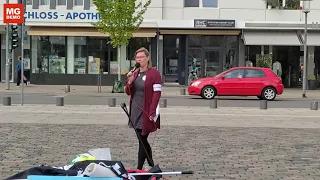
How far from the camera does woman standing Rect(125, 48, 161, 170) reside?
7.05 m

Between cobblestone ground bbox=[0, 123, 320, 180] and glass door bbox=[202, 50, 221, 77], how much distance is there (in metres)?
21.1

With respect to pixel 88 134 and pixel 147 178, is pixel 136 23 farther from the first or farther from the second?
pixel 147 178

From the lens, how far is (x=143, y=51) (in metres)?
7.06

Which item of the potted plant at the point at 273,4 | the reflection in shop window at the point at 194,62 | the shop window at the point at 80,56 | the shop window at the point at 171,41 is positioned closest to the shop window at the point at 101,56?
the shop window at the point at 80,56

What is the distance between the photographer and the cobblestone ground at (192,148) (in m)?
7.77

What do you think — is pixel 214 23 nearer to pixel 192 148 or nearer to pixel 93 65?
pixel 93 65

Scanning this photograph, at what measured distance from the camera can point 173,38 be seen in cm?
3378

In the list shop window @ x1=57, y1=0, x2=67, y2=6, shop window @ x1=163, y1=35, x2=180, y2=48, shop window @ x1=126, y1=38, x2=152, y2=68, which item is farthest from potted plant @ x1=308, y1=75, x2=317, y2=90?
shop window @ x1=57, y1=0, x2=67, y2=6

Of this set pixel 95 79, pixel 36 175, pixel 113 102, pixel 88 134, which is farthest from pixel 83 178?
pixel 95 79

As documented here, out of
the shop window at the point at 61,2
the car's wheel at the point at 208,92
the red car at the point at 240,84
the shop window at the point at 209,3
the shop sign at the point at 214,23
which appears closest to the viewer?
the red car at the point at 240,84

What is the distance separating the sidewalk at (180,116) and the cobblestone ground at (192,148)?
3.78 feet

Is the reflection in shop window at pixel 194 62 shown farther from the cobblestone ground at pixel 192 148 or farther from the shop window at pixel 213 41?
the cobblestone ground at pixel 192 148

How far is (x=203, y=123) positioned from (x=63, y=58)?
21051 millimetres

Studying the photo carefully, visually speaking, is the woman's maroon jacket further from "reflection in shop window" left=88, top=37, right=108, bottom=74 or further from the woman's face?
"reflection in shop window" left=88, top=37, right=108, bottom=74
